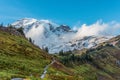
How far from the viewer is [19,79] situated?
224 feet

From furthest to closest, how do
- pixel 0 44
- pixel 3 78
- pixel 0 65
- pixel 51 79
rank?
pixel 0 44, pixel 0 65, pixel 51 79, pixel 3 78

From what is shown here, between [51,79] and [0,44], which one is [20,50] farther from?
[51,79]

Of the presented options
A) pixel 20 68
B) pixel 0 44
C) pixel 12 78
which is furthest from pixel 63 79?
pixel 0 44

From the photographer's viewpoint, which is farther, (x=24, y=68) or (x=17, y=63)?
(x=17, y=63)

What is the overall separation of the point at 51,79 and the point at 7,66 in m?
20.0

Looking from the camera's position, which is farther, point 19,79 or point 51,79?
point 51,79

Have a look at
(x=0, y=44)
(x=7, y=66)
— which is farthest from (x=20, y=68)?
(x=0, y=44)

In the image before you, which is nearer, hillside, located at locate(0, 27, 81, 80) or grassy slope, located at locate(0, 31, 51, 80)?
hillside, located at locate(0, 27, 81, 80)

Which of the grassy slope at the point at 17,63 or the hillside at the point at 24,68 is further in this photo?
the grassy slope at the point at 17,63

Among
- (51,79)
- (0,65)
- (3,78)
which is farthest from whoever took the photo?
(0,65)

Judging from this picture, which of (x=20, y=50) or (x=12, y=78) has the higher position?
(x=20, y=50)

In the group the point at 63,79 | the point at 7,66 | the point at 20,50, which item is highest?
the point at 20,50

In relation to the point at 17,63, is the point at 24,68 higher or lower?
lower

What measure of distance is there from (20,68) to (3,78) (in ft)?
113
